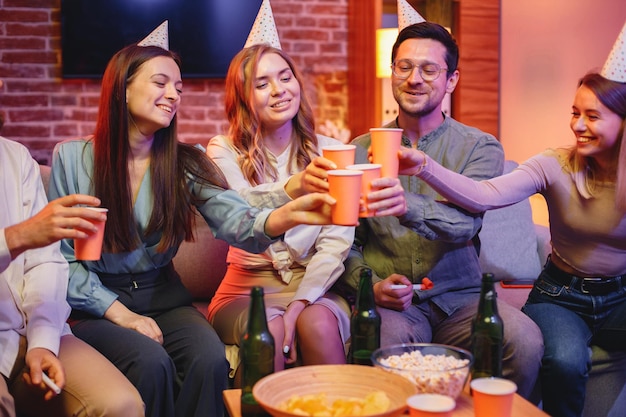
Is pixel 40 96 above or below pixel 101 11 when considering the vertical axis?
below

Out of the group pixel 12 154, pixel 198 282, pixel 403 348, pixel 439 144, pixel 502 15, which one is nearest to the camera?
pixel 403 348

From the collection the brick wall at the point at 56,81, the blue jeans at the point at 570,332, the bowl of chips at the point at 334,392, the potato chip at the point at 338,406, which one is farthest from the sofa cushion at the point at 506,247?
the brick wall at the point at 56,81

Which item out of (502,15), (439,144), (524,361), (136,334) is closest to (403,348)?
(524,361)

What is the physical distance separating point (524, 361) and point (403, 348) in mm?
667

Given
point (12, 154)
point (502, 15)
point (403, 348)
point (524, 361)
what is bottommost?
point (524, 361)

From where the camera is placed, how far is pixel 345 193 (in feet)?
5.81

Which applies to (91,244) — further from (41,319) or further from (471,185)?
(471,185)

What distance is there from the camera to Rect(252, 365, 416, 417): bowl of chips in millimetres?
1590

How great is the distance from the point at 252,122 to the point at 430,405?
1.55m

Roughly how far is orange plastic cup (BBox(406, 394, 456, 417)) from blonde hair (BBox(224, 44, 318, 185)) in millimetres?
1358

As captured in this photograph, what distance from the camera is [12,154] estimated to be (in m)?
2.23

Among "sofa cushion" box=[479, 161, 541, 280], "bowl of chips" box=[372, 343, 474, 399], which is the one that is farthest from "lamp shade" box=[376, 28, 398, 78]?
"bowl of chips" box=[372, 343, 474, 399]

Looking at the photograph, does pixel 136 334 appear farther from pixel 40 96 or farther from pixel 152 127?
pixel 40 96

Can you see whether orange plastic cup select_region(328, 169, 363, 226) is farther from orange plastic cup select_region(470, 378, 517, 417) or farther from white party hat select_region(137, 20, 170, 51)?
white party hat select_region(137, 20, 170, 51)
